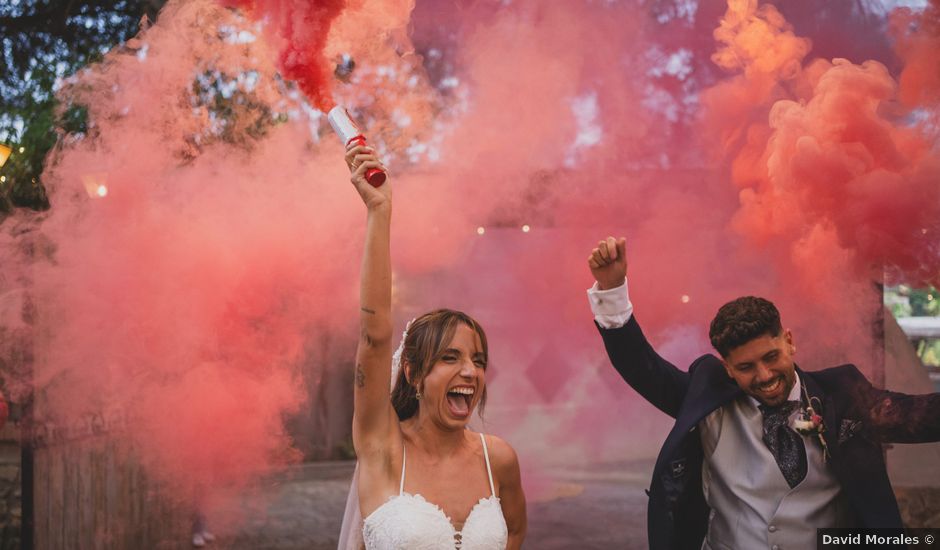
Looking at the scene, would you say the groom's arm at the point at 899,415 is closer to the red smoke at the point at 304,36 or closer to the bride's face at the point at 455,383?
the bride's face at the point at 455,383

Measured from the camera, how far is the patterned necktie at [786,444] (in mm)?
2561

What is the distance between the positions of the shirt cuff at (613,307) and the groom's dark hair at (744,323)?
1.01 ft

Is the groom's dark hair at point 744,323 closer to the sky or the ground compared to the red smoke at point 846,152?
closer to the ground

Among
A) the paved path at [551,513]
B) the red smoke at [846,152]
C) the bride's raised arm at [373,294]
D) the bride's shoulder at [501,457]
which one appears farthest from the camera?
the paved path at [551,513]

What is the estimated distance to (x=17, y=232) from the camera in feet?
14.8

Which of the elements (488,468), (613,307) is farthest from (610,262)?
(488,468)

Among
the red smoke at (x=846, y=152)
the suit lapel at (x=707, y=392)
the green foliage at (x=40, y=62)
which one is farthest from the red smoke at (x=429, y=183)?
the suit lapel at (x=707, y=392)

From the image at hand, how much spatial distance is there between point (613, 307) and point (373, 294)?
0.88m

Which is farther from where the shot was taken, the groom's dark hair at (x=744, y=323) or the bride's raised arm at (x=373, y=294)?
the groom's dark hair at (x=744, y=323)

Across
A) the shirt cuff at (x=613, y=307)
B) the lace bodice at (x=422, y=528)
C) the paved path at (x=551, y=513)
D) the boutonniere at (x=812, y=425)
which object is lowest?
the paved path at (x=551, y=513)

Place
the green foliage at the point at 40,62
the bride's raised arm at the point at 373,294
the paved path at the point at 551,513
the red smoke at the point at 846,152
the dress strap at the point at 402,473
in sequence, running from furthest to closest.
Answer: the paved path at the point at 551,513, the green foliage at the point at 40,62, the red smoke at the point at 846,152, the dress strap at the point at 402,473, the bride's raised arm at the point at 373,294

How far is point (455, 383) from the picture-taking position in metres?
2.50

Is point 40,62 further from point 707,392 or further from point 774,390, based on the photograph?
point 774,390

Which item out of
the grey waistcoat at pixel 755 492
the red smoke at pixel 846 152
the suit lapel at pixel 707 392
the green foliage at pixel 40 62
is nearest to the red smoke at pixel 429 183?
the red smoke at pixel 846 152
